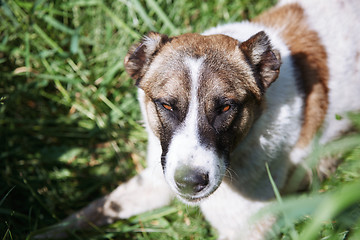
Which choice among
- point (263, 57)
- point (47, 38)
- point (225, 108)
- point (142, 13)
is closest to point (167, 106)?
point (225, 108)

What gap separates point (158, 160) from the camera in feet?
11.3

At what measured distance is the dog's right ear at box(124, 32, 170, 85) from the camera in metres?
3.04

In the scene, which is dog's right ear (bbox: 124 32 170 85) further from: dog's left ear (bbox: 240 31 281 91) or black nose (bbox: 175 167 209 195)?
black nose (bbox: 175 167 209 195)

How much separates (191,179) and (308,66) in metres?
1.57

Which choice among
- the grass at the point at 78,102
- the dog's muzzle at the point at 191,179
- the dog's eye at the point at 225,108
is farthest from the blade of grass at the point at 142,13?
the dog's muzzle at the point at 191,179

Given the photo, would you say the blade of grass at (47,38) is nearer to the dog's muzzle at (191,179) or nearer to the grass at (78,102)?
the grass at (78,102)

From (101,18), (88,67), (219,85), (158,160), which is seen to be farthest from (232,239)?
(101,18)

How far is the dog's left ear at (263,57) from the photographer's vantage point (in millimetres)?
2857

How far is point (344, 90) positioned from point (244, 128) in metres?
1.27

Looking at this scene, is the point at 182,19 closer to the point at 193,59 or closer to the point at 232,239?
the point at 193,59

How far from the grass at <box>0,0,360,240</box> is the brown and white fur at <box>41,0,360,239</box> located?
36 centimetres

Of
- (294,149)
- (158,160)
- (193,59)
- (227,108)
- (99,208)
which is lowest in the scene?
(99,208)

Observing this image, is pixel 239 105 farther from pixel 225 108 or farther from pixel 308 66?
pixel 308 66

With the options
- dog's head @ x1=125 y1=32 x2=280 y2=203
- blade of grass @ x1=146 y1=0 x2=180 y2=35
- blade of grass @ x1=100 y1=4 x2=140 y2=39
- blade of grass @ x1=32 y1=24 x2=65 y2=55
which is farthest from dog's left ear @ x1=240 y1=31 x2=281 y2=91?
blade of grass @ x1=32 y1=24 x2=65 y2=55
